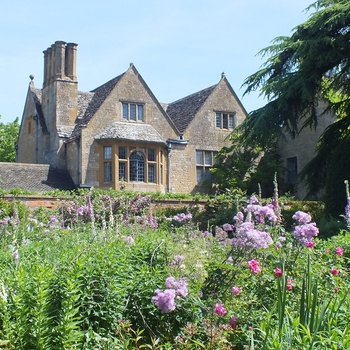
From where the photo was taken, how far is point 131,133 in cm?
2709

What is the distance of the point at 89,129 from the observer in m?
26.9

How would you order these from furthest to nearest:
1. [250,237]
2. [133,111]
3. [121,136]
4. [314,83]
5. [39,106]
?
1. [39,106]
2. [133,111]
3. [121,136]
4. [314,83]
5. [250,237]

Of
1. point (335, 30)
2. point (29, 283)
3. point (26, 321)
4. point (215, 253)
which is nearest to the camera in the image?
point (26, 321)

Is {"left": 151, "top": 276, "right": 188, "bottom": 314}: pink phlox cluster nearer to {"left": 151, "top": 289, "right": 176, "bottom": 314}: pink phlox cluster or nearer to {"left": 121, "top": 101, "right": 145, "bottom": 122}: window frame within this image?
{"left": 151, "top": 289, "right": 176, "bottom": 314}: pink phlox cluster

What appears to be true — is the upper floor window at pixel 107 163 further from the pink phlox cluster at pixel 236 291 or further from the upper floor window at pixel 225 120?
the pink phlox cluster at pixel 236 291

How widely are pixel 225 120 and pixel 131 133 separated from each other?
6.22 metres

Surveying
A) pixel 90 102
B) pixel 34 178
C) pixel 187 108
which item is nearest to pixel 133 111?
pixel 90 102

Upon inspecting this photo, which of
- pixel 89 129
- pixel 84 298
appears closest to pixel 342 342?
pixel 84 298

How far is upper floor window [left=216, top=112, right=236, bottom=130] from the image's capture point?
3086 centimetres

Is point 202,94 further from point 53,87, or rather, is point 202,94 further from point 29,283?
point 29,283

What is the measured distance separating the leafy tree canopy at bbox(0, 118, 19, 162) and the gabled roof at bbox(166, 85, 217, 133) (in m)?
13.7

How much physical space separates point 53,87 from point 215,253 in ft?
78.2

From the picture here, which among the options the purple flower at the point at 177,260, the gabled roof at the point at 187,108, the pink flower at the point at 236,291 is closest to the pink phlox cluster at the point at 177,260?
the purple flower at the point at 177,260

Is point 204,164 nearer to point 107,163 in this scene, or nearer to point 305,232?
point 107,163
